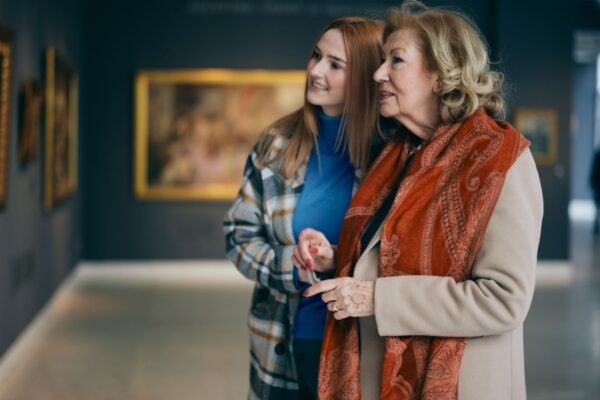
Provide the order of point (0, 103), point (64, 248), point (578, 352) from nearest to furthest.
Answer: point (0, 103)
point (578, 352)
point (64, 248)

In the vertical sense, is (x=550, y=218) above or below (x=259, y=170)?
below

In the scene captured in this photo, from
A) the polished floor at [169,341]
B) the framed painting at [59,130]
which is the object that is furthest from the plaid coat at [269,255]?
the framed painting at [59,130]

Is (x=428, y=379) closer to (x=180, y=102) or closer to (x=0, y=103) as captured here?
(x=0, y=103)

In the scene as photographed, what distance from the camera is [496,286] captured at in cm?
247

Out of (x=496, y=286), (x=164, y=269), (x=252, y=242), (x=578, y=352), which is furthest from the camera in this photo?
(x=164, y=269)

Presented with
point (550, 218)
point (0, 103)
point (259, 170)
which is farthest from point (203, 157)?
point (259, 170)

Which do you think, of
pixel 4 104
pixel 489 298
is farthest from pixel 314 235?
pixel 4 104

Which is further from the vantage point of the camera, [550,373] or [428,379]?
[550,373]

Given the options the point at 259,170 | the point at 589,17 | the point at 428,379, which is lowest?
the point at 428,379

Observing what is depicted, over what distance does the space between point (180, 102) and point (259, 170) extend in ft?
38.2

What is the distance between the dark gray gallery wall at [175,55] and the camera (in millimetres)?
14766

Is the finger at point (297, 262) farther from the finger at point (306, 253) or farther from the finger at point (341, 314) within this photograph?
the finger at point (341, 314)

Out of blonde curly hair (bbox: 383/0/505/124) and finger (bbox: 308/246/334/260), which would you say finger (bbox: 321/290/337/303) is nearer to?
finger (bbox: 308/246/334/260)

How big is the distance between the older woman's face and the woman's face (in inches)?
22.4
